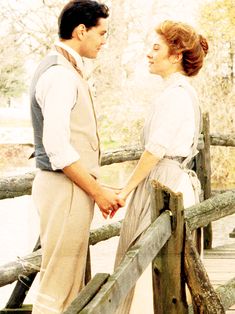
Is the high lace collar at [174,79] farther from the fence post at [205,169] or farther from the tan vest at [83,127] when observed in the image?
the fence post at [205,169]

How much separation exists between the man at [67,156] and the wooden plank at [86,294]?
552 millimetres

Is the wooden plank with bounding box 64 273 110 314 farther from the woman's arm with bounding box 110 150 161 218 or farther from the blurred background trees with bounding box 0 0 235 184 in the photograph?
the blurred background trees with bounding box 0 0 235 184

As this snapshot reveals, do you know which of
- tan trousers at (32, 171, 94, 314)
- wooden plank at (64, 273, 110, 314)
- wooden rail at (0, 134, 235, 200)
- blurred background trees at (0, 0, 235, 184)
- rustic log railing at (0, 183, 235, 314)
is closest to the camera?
wooden plank at (64, 273, 110, 314)

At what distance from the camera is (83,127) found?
120 inches

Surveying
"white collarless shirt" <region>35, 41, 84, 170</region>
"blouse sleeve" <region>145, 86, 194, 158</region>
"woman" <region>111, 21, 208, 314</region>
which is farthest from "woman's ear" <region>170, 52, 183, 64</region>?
"white collarless shirt" <region>35, 41, 84, 170</region>

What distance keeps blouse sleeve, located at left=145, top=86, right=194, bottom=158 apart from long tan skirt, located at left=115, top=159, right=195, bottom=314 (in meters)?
0.14

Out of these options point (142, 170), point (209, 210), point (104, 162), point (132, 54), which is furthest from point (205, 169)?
point (132, 54)

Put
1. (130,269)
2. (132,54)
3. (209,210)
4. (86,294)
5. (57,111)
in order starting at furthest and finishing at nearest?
(132,54)
(209,210)
(57,111)
(130,269)
(86,294)


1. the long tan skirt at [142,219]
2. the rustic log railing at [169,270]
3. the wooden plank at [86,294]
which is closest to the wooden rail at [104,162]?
the rustic log railing at [169,270]

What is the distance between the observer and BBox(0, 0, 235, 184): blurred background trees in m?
17.0

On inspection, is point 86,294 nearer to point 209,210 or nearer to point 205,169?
point 209,210

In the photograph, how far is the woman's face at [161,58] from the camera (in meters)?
3.43

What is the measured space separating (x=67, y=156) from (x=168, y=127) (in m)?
0.52

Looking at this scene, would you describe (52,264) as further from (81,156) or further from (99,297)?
(99,297)
